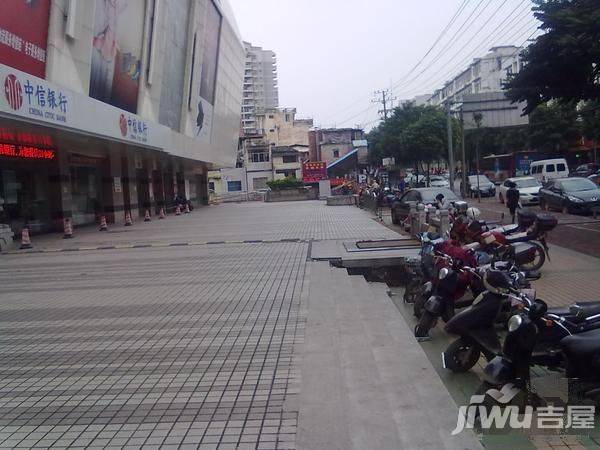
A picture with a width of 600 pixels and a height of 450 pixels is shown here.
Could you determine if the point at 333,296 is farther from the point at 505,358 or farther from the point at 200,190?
the point at 200,190

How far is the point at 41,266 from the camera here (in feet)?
42.0

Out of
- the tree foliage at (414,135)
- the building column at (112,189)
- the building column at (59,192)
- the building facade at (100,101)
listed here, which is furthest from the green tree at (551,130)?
the building column at (59,192)

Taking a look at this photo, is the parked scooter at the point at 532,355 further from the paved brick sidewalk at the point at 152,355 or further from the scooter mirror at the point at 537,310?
the paved brick sidewalk at the point at 152,355

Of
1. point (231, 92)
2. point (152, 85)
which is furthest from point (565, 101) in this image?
point (231, 92)

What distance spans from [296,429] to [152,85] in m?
24.4

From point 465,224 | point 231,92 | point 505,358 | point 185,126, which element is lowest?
point 505,358

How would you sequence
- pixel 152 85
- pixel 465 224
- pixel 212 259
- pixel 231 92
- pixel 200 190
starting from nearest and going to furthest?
1. pixel 465 224
2. pixel 212 259
3. pixel 152 85
4. pixel 231 92
5. pixel 200 190

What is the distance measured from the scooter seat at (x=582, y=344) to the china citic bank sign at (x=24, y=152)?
18335 mm

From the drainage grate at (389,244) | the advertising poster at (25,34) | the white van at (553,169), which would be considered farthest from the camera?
the white van at (553,169)

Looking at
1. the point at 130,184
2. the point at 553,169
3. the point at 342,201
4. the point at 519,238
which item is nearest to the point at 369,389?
the point at 519,238

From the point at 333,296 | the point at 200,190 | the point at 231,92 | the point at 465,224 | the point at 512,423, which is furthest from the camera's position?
the point at 200,190

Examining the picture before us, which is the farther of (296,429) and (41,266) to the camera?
(41,266)

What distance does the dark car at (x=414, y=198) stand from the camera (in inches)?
755

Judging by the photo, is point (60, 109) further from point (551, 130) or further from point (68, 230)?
point (551, 130)
